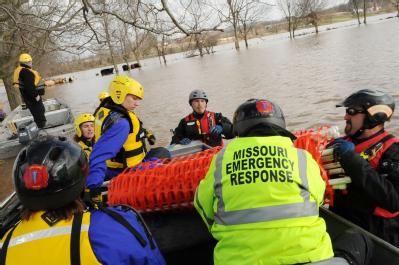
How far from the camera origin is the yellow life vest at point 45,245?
1.56 metres

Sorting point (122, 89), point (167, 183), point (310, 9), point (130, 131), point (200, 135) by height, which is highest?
point (310, 9)

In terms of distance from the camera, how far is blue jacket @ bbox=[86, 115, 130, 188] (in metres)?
3.26

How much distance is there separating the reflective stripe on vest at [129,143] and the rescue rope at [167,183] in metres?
0.66

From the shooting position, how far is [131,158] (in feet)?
13.0

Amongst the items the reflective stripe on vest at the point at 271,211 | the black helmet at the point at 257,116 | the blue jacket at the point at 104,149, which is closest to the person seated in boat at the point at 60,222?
the reflective stripe on vest at the point at 271,211

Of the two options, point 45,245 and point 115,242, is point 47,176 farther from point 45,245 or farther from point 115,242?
point 115,242

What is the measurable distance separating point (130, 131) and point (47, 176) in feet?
7.20

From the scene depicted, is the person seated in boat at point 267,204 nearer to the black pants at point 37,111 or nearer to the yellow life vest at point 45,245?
the yellow life vest at point 45,245

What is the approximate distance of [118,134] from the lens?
350 cm

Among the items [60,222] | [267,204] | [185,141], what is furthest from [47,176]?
[185,141]

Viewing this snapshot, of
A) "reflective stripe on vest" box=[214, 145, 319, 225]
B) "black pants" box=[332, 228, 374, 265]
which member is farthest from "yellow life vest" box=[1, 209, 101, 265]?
"black pants" box=[332, 228, 374, 265]

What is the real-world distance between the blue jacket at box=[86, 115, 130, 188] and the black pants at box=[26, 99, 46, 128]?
6180 mm

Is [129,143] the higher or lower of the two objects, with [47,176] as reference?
lower

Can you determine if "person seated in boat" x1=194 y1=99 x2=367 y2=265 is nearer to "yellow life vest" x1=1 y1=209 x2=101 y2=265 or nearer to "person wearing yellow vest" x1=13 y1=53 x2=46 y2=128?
"yellow life vest" x1=1 y1=209 x2=101 y2=265
